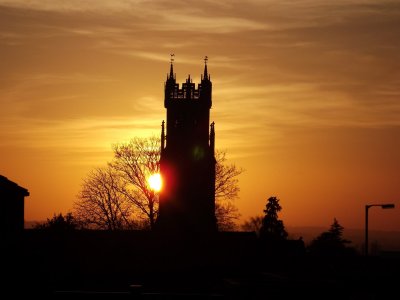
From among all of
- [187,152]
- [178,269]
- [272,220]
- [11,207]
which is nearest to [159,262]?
[178,269]

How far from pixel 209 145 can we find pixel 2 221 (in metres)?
45.3

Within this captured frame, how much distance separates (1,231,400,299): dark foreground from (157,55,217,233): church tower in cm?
999

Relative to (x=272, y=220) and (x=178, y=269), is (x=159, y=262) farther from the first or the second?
(x=272, y=220)

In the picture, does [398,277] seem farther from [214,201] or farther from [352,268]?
[214,201]

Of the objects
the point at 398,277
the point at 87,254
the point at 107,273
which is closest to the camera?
the point at 398,277

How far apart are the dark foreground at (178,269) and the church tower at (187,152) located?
9994 mm

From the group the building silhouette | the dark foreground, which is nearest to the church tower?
the dark foreground

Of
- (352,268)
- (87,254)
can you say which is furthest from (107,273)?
(352,268)

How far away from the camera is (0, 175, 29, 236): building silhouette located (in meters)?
47.6

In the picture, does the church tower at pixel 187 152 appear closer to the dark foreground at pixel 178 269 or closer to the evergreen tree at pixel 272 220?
the dark foreground at pixel 178 269

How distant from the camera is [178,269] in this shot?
200ft

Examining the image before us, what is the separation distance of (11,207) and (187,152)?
4338cm

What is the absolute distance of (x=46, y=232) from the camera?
68.4 m

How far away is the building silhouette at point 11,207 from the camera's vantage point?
47634mm
